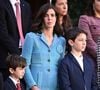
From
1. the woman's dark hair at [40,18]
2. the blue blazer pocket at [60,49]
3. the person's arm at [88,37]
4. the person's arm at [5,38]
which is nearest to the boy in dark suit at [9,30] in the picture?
the person's arm at [5,38]

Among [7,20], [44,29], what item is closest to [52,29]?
[44,29]

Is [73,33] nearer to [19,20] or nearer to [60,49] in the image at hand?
[60,49]

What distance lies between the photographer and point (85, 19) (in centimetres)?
759

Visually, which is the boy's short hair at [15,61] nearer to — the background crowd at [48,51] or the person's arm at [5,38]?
the background crowd at [48,51]

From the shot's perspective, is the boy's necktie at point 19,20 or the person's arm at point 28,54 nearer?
the person's arm at point 28,54

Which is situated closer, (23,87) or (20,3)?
(23,87)

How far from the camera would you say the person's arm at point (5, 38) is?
7.31 m

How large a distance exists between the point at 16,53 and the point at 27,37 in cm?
23

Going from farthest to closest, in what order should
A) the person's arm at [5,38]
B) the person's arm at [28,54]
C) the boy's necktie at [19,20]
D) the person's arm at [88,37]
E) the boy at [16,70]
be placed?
the boy's necktie at [19,20], the person's arm at [88,37], the person's arm at [5,38], the person's arm at [28,54], the boy at [16,70]

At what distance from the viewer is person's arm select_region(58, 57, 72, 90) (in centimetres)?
720

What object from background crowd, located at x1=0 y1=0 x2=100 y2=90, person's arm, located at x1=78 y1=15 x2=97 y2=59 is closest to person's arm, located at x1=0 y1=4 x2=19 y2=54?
background crowd, located at x1=0 y1=0 x2=100 y2=90

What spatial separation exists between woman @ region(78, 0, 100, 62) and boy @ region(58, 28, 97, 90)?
0.35ft

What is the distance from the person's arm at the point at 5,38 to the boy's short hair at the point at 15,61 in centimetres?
22

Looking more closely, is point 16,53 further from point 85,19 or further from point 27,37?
point 85,19
